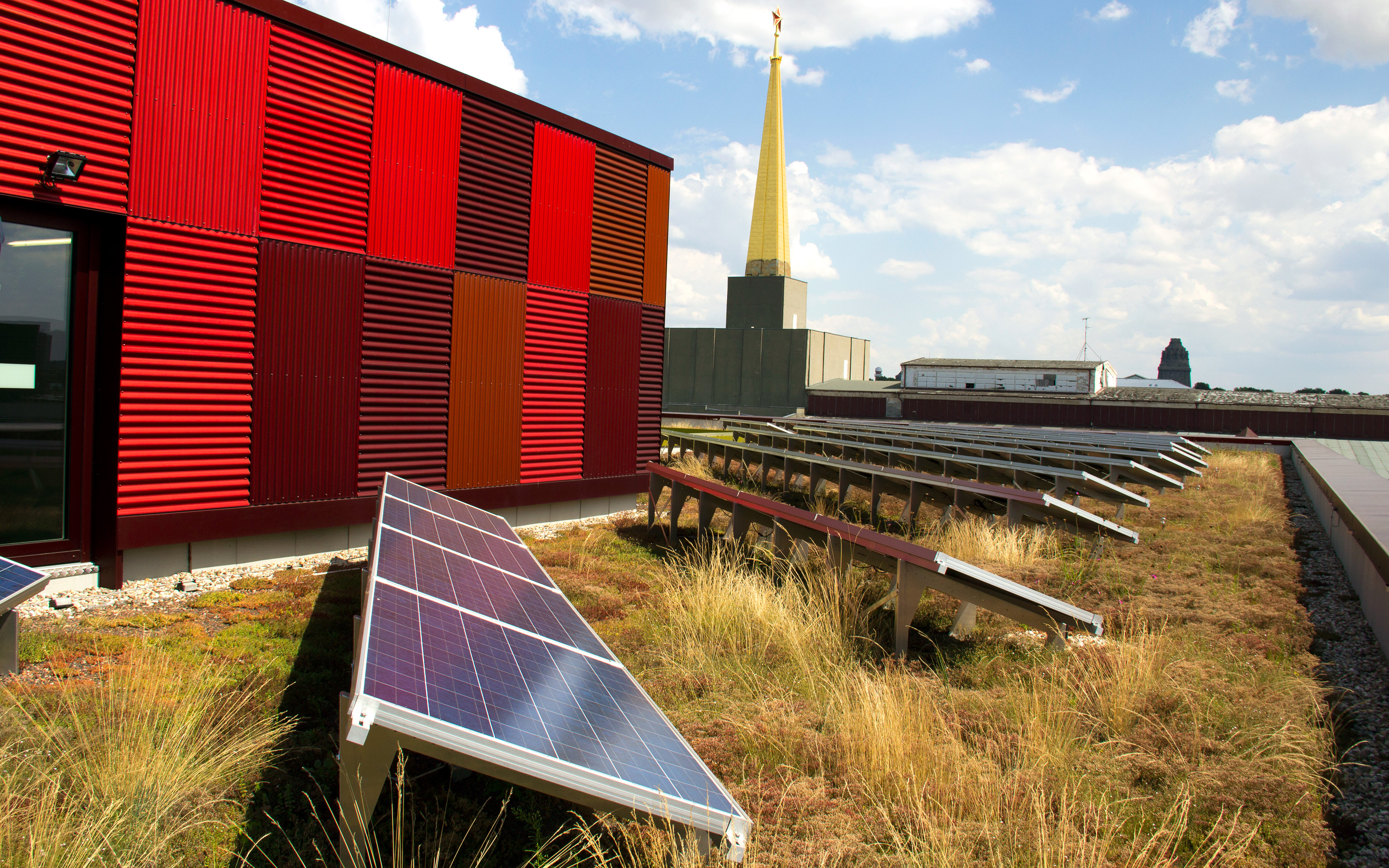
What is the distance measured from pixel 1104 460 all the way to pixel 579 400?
8.51m

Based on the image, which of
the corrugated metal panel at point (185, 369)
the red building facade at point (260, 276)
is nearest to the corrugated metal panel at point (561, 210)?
the red building facade at point (260, 276)

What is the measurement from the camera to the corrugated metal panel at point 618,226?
12.4m

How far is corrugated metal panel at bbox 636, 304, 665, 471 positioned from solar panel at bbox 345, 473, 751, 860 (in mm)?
9212

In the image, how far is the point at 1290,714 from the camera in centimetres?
418

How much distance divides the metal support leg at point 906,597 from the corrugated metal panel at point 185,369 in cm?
700

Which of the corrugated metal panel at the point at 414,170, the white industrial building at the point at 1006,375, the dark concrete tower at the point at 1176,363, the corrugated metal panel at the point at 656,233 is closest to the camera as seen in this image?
the corrugated metal panel at the point at 414,170

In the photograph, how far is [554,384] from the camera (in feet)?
39.0

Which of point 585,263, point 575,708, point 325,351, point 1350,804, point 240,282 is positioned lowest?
point 1350,804

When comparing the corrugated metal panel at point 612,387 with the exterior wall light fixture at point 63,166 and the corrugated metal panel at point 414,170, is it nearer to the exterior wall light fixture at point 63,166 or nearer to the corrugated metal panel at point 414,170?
the corrugated metal panel at point 414,170

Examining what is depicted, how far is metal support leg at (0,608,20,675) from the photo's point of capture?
185 inches

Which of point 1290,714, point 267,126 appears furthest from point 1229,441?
point 267,126

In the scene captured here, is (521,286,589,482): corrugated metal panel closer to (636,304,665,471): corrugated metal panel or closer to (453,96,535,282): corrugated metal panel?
(453,96,535,282): corrugated metal panel

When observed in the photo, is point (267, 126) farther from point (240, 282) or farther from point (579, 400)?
point (579, 400)

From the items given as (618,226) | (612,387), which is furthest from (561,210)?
(612,387)
